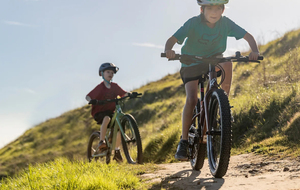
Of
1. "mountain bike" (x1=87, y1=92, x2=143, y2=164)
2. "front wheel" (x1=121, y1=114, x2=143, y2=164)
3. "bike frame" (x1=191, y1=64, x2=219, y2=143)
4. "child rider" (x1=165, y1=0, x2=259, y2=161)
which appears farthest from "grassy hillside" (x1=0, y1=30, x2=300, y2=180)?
"child rider" (x1=165, y1=0, x2=259, y2=161)

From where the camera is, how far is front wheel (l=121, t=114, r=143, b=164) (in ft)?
18.9

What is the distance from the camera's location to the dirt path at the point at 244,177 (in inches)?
124

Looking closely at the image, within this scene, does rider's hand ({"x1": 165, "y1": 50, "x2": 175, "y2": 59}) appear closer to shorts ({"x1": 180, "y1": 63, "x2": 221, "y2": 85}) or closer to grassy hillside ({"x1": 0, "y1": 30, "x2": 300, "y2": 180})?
shorts ({"x1": 180, "y1": 63, "x2": 221, "y2": 85})

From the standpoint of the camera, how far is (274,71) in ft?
36.0

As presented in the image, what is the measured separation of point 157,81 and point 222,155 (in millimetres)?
19166

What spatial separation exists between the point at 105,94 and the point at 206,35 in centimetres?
333

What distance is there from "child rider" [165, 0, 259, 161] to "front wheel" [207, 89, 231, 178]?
1.50 ft

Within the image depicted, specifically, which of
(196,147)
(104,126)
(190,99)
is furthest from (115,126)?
(190,99)

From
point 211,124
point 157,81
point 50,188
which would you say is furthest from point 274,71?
point 157,81

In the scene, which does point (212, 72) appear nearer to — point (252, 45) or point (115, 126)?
point (252, 45)

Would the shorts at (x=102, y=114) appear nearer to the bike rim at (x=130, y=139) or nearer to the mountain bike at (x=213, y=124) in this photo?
the bike rim at (x=130, y=139)

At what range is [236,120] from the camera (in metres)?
7.34

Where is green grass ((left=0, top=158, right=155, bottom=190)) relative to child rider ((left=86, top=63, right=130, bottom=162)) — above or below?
below

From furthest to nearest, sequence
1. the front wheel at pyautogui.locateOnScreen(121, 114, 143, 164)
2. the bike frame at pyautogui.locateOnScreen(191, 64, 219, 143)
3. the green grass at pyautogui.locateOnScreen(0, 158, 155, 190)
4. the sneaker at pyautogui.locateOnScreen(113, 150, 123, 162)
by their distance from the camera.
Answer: the sneaker at pyautogui.locateOnScreen(113, 150, 123, 162) < the front wheel at pyautogui.locateOnScreen(121, 114, 143, 164) < the bike frame at pyautogui.locateOnScreen(191, 64, 219, 143) < the green grass at pyautogui.locateOnScreen(0, 158, 155, 190)
